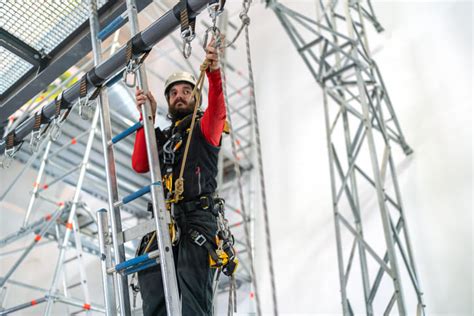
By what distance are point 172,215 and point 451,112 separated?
4017 millimetres

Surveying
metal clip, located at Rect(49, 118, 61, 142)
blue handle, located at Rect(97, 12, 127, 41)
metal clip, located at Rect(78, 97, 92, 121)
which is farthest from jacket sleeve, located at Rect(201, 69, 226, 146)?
metal clip, located at Rect(49, 118, 61, 142)

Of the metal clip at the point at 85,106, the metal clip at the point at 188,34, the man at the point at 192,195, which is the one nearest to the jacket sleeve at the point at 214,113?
the man at the point at 192,195

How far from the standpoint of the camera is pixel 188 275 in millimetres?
2189

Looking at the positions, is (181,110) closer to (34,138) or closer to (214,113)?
(214,113)

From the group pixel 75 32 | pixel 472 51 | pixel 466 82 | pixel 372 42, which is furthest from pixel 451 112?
pixel 75 32

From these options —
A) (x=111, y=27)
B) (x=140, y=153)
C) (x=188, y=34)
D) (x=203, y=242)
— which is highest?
(x=111, y=27)

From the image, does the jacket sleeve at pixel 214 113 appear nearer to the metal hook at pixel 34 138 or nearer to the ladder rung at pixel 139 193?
the ladder rung at pixel 139 193

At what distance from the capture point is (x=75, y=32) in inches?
120

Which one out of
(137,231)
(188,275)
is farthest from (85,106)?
(188,275)

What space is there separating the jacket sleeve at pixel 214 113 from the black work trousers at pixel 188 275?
38 centimetres

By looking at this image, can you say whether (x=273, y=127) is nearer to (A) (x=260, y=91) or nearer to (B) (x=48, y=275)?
(A) (x=260, y=91)

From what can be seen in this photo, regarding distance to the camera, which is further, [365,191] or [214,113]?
[365,191]

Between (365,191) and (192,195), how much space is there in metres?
3.64

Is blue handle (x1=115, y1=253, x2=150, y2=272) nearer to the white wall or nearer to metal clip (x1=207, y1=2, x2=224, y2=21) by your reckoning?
metal clip (x1=207, y1=2, x2=224, y2=21)
